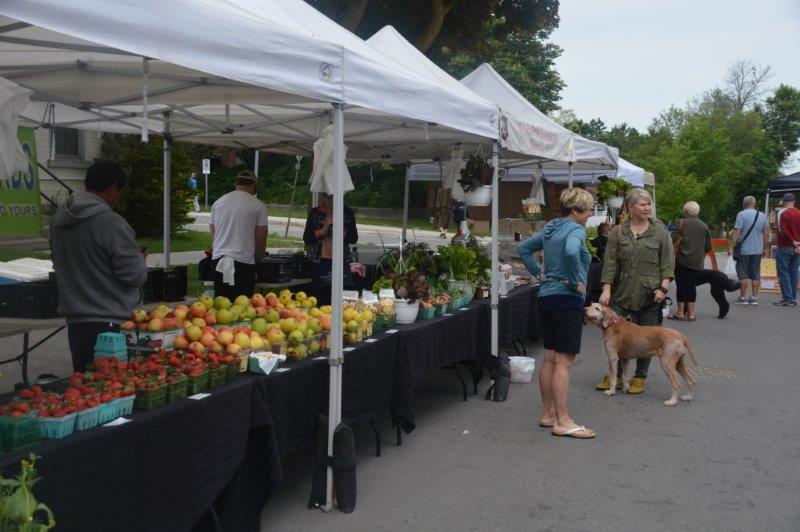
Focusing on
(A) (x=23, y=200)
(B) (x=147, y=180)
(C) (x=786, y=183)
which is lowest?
(A) (x=23, y=200)

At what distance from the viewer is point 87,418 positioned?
318 centimetres

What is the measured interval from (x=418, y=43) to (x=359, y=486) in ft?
46.7

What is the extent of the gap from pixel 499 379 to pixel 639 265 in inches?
66.2

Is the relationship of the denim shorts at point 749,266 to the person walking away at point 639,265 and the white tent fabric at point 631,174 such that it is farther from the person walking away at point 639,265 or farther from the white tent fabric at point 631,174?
the person walking away at point 639,265

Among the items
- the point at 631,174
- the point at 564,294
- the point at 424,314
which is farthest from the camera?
the point at 631,174

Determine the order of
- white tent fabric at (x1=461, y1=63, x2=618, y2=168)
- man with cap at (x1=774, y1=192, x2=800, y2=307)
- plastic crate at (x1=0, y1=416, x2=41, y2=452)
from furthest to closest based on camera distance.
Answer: man with cap at (x1=774, y1=192, x2=800, y2=307)
white tent fabric at (x1=461, y1=63, x2=618, y2=168)
plastic crate at (x1=0, y1=416, x2=41, y2=452)

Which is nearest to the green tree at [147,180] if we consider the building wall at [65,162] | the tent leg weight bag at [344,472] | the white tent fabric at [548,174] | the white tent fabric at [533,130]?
the building wall at [65,162]

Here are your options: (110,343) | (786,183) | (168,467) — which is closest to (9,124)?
(110,343)

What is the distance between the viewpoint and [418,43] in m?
17.7

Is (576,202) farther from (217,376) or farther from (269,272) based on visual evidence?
(269,272)

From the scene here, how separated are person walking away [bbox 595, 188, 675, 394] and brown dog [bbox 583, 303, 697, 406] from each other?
0.18 metres

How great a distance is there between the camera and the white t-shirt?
25.9 feet

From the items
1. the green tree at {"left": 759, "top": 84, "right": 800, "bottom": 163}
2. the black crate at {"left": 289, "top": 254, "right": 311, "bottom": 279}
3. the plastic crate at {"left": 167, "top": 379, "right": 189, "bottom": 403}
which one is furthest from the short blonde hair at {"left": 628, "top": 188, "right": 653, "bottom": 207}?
the green tree at {"left": 759, "top": 84, "right": 800, "bottom": 163}

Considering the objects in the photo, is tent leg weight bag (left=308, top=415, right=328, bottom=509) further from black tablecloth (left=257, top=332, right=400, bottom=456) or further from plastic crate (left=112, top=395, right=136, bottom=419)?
plastic crate (left=112, top=395, right=136, bottom=419)
